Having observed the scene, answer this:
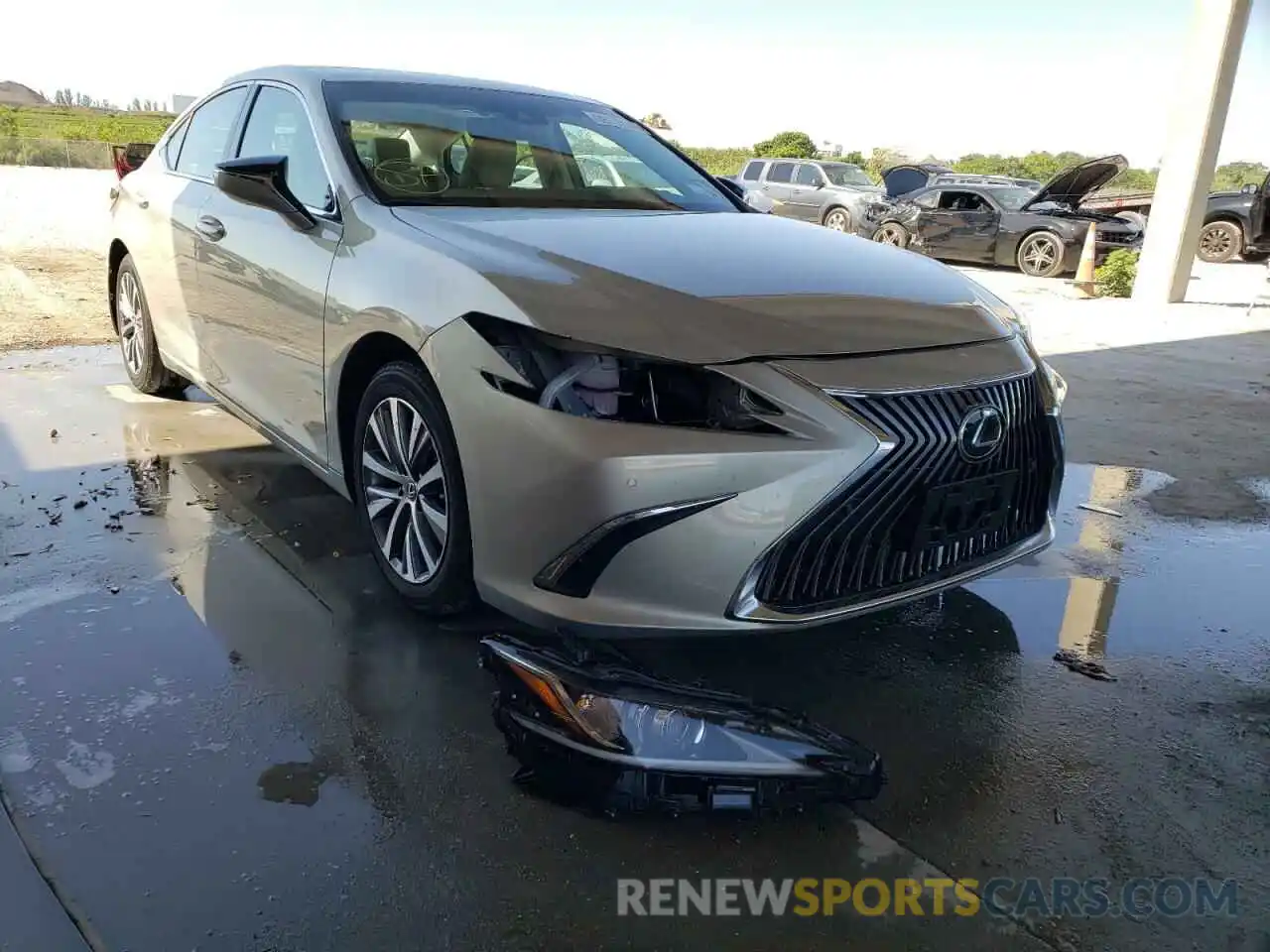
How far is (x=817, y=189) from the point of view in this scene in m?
18.5

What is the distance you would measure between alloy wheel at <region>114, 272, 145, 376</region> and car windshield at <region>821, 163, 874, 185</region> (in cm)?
1553

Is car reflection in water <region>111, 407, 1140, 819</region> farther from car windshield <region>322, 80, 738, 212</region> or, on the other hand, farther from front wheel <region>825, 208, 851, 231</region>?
front wheel <region>825, 208, 851, 231</region>

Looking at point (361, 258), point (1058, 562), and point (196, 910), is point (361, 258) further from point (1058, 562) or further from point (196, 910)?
point (1058, 562)

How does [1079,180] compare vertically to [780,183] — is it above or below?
above

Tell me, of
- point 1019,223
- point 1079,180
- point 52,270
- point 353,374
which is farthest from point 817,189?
point 353,374

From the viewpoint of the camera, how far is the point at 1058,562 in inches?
144

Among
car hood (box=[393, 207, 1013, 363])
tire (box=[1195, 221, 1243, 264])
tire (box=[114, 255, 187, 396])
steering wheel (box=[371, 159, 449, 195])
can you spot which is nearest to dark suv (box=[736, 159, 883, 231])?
tire (box=[1195, 221, 1243, 264])

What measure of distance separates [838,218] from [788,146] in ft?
95.3

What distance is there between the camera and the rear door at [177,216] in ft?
13.4

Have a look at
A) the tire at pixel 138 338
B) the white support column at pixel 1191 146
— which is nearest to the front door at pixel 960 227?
the white support column at pixel 1191 146

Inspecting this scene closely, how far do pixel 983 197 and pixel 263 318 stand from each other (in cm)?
1342

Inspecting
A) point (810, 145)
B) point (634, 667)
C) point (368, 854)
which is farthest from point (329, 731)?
point (810, 145)

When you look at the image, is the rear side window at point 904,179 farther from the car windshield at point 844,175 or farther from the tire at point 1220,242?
the tire at point 1220,242

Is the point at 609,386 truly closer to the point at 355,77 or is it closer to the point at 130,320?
Result: the point at 355,77
